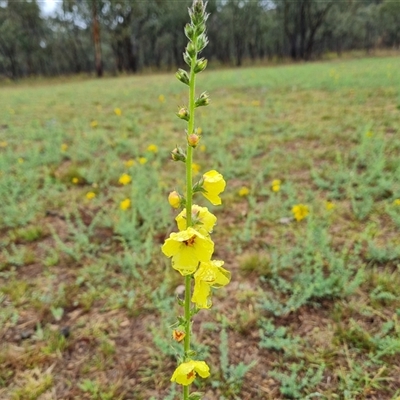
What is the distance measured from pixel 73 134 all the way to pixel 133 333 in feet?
14.7

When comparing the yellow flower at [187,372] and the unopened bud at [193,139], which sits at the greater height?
the unopened bud at [193,139]

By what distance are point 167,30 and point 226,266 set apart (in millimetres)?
36045

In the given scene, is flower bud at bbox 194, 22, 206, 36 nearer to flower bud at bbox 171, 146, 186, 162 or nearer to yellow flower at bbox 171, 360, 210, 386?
flower bud at bbox 171, 146, 186, 162

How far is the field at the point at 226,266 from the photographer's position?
195cm

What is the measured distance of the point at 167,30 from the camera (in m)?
34.2

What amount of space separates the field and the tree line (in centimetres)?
2179

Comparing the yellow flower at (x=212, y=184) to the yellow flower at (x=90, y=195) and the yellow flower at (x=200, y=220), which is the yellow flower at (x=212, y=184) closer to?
the yellow flower at (x=200, y=220)

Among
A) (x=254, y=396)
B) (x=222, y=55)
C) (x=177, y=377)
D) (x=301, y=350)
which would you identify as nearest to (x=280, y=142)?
(x=301, y=350)

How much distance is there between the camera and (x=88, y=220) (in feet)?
11.3

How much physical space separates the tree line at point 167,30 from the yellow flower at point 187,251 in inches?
977

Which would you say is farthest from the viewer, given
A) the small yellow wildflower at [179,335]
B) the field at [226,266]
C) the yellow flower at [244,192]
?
the yellow flower at [244,192]

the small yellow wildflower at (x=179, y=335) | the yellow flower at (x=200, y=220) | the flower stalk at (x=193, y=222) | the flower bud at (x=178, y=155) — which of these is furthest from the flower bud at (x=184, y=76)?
the small yellow wildflower at (x=179, y=335)

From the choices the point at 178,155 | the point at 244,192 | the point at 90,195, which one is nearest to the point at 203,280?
the point at 178,155

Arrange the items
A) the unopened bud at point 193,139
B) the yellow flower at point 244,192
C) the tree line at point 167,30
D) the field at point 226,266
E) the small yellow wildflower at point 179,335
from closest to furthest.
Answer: the unopened bud at point 193,139 < the small yellow wildflower at point 179,335 < the field at point 226,266 < the yellow flower at point 244,192 < the tree line at point 167,30
